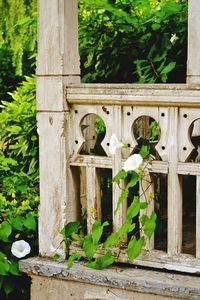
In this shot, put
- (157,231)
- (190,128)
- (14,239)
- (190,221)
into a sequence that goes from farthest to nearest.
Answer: (190,221)
(14,239)
(157,231)
(190,128)

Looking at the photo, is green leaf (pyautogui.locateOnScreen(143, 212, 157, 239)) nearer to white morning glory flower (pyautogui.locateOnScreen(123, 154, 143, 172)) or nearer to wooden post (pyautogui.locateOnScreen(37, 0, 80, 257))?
white morning glory flower (pyautogui.locateOnScreen(123, 154, 143, 172))

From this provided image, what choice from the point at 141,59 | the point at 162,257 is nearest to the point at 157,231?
the point at 162,257

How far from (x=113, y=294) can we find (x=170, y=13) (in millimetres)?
2195

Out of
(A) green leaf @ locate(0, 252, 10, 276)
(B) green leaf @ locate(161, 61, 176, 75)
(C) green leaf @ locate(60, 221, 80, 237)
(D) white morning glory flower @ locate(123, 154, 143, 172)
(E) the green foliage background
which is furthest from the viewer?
(E) the green foliage background

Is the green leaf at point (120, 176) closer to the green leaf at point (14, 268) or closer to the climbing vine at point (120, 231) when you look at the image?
the climbing vine at point (120, 231)

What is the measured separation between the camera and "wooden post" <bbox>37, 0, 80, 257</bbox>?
4812mm

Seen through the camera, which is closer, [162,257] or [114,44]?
[162,257]

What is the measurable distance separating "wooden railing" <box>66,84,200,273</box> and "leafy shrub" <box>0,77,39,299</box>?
0.65 metres

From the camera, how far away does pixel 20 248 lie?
5.18 meters

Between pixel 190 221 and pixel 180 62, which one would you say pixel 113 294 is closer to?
pixel 190 221

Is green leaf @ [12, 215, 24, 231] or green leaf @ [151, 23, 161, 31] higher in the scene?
green leaf @ [151, 23, 161, 31]

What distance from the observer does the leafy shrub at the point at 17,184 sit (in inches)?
209

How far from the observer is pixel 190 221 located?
594 centimetres

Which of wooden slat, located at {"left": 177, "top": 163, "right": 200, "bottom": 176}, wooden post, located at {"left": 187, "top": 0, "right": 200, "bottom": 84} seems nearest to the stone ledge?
wooden slat, located at {"left": 177, "top": 163, "right": 200, "bottom": 176}
